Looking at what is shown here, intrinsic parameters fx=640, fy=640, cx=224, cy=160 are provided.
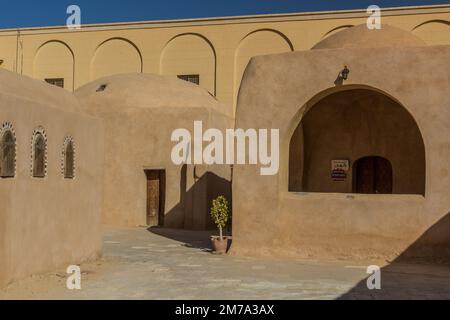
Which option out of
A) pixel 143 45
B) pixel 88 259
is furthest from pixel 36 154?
pixel 143 45

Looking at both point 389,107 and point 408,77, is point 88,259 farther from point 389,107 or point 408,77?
point 389,107

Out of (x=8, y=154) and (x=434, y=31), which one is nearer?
(x=8, y=154)

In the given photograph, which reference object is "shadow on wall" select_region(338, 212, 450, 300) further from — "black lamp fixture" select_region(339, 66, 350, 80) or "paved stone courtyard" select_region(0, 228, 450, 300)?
"black lamp fixture" select_region(339, 66, 350, 80)

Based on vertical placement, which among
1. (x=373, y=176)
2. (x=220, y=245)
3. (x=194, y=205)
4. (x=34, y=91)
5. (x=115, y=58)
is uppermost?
(x=115, y=58)

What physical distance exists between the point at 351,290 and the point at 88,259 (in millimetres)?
5075

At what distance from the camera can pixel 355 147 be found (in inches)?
661

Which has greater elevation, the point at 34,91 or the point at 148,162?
the point at 34,91

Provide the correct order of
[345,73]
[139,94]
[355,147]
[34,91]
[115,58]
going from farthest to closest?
[115,58], [139,94], [355,147], [345,73], [34,91]

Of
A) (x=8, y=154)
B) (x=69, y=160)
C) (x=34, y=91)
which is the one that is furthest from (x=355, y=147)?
(x=8, y=154)

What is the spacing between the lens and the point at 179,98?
69.2 ft

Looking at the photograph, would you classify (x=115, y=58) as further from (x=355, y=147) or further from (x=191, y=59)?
(x=355, y=147)

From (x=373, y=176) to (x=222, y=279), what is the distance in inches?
306

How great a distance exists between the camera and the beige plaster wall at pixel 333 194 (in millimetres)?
12234

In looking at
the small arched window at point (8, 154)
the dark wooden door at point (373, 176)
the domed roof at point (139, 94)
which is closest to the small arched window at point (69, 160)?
the small arched window at point (8, 154)
